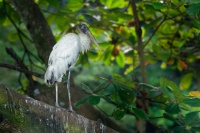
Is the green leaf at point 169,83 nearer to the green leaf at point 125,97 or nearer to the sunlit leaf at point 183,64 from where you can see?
the green leaf at point 125,97

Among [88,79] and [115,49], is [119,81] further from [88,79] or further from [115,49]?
[88,79]

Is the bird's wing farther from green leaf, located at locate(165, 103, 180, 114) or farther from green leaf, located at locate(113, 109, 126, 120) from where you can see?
green leaf, located at locate(165, 103, 180, 114)

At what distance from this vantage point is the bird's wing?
14.5 feet

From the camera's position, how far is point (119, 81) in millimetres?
4691

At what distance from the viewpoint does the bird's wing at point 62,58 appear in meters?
4.43

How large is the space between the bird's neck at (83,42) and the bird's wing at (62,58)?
0.12 m

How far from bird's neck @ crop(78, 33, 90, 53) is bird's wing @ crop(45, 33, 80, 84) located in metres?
0.12

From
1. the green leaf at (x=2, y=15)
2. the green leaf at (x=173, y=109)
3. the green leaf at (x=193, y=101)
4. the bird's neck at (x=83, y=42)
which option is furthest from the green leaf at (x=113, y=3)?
the green leaf at (x=193, y=101)

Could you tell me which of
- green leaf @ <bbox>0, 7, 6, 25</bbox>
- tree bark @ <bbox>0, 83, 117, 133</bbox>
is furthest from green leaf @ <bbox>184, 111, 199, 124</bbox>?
green leaf @ <bbox>0, 7, 6, 25</bbox>

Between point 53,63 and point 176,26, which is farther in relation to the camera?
point 176,26

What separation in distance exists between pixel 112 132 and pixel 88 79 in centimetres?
454

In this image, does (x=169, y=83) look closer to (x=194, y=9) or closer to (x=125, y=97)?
(x=125, y=97)

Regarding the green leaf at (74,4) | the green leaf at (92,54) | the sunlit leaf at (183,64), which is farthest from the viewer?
the sunlit leaf at (183,64)

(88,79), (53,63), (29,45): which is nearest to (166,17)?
(53,63)
